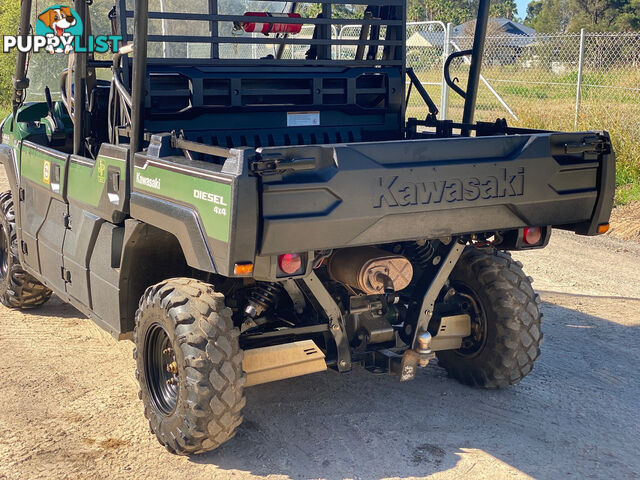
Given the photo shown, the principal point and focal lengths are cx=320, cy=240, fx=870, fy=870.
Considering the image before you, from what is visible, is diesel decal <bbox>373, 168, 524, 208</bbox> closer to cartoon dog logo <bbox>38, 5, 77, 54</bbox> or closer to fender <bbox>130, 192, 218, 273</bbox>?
fender <bbox>130, 192, 218, 273</bbox>

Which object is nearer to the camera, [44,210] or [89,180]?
[89,180]

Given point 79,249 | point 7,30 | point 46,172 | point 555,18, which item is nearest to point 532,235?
point 79,249

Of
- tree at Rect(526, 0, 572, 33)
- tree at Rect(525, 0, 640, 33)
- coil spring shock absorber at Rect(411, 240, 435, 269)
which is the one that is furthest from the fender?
tree at Rect(526, 0, 572, 33)

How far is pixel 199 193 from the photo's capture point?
145 inches

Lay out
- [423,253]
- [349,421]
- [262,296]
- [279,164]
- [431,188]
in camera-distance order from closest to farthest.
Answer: [279,164] < [431,188] < [262,296] < [349,421] < [423,253]

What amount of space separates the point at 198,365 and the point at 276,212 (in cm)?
81

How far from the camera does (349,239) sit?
3766 millimetres

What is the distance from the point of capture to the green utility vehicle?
3.72 m

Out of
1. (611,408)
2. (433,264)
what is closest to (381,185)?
(433,264)

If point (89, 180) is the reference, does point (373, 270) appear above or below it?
below

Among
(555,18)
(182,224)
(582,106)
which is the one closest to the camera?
(182,224)

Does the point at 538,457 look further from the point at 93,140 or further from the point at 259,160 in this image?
the point at 93,140

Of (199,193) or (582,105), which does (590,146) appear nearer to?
→ (199,193)

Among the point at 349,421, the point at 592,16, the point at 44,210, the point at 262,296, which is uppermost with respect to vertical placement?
the point at 592,16
